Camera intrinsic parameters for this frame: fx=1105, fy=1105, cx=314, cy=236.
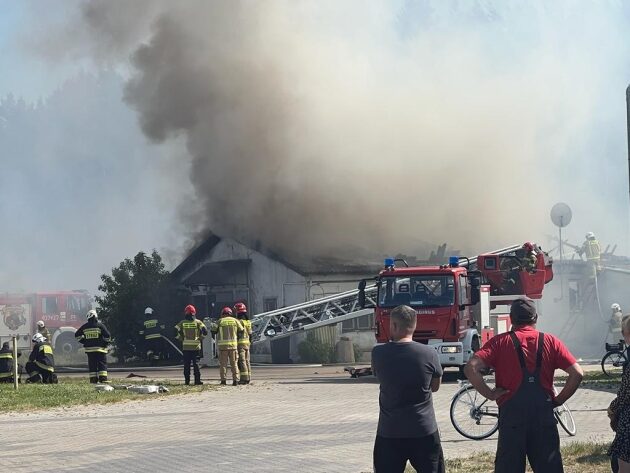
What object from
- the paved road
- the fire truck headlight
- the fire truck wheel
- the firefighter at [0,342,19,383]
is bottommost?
the paved road

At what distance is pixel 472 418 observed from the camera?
1191 cm

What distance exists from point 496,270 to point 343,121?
15612mm

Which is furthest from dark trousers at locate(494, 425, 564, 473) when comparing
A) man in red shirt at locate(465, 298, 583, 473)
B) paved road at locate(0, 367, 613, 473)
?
paved road at locate(0, 367, 613, 473)

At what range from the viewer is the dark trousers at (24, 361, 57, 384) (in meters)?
22.9

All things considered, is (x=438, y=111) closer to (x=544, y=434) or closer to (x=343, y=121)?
(x=343, y=121)

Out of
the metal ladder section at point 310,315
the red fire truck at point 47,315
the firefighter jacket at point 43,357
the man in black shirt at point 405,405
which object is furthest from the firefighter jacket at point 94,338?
the man in black shirt at point 405,405

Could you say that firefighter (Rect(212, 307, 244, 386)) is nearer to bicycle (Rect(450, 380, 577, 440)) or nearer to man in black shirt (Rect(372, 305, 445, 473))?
bicycle (Rect(450, 380, 577, 440))

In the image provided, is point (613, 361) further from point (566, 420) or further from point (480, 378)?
point (480, 378)

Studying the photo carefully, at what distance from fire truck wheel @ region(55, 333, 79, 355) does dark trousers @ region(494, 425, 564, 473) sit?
104 feet

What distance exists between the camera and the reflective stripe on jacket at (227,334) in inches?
845

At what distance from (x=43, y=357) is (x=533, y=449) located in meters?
17.6

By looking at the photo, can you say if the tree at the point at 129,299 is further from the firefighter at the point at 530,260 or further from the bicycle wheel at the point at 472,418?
the bicycle wheel at the point at 472,418

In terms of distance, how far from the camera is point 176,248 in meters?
38.4

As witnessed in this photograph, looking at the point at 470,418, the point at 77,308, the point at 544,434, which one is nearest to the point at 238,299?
the point at 77,308
